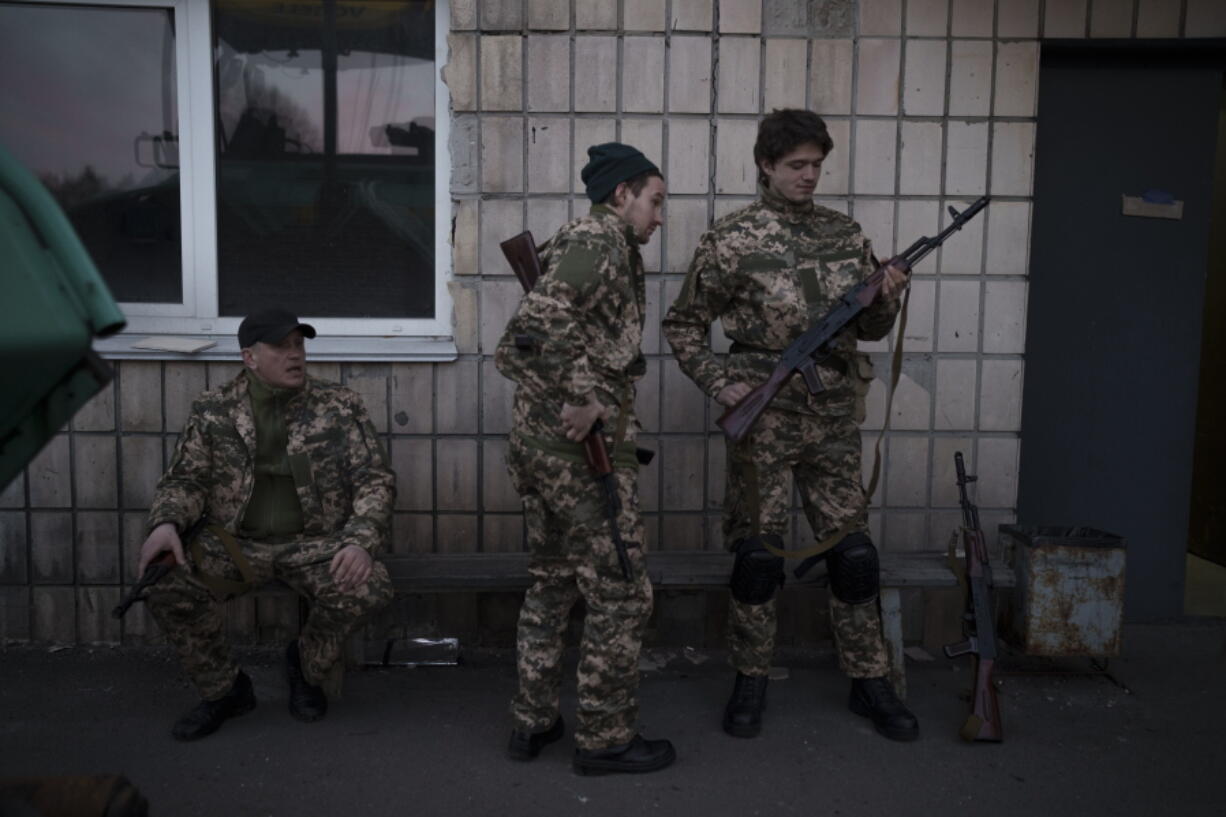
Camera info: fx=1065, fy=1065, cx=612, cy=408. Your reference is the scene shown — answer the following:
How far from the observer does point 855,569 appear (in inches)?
148

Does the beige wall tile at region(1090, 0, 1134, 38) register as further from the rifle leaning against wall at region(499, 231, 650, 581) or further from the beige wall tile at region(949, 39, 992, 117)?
the rifle leaning against wall at region(499, 231, 650, 581)

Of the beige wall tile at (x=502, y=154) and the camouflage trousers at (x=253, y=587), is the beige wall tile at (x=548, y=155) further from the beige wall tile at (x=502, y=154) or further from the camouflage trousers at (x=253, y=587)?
the camouflage trousers at (x=253, y=587)

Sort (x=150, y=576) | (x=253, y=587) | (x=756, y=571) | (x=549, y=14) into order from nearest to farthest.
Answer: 1. (x=150, y=576)
2. (x=756, y=571)
3. (x=253, y=587)
4. (x=549, y=14)

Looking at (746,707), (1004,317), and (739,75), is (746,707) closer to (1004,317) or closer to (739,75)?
(1004,317)

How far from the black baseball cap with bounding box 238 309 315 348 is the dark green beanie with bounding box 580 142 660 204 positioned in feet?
3.91

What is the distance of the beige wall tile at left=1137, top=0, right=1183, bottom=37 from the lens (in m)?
4.45

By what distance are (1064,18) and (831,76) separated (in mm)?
1005

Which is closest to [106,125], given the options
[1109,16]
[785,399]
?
[785,399]

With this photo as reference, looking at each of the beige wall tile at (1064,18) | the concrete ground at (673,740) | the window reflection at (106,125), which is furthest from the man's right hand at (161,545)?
the beige wall tile at (1064,18)

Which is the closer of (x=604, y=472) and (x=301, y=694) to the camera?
(x=604, y=472)

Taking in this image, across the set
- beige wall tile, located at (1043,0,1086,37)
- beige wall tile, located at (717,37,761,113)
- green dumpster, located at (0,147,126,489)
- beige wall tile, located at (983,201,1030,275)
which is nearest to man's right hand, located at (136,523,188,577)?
green dumpster, located at (0,147,126,489)

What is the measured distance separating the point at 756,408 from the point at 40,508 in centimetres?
307

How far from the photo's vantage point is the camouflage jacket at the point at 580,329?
3186 mm

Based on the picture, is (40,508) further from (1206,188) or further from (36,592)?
(1206,188)
